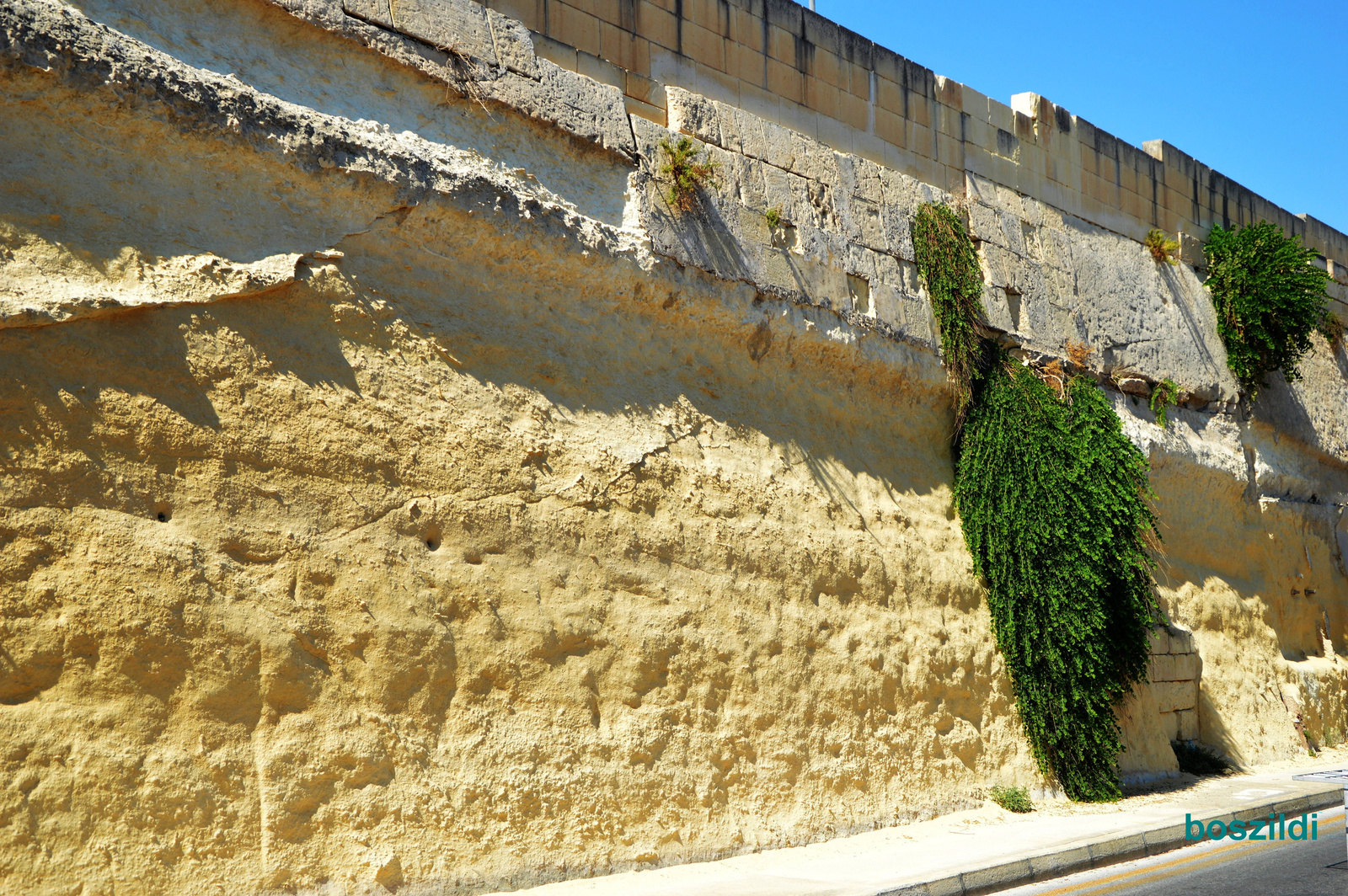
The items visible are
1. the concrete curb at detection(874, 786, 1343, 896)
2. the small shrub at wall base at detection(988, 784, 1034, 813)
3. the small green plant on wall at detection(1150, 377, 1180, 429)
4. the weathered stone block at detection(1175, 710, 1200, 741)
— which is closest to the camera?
the concrete curb at detection(874, 786, 1343, 896)

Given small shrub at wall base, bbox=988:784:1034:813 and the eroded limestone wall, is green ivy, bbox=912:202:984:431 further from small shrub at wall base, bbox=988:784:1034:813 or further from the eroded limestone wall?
small shrub at wall base, bbox=988:784:1034:813

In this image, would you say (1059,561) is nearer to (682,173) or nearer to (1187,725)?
(1187,725)

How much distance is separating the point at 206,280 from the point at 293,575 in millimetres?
1384

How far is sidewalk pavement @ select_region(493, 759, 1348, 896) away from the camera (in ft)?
17.1

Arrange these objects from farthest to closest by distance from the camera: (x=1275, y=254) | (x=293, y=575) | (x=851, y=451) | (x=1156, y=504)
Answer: (x=1275, y=254)
(x=1156, y=504)
(x=851, y=451)
(x=293, y=575)

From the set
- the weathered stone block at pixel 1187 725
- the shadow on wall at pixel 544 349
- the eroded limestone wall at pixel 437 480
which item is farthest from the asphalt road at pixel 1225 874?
the shadow on wall at pixel 544 349

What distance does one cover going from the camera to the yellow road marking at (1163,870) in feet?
18.4

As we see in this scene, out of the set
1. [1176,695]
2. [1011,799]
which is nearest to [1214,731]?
[1176,695]

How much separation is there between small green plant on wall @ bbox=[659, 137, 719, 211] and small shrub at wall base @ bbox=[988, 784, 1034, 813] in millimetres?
4550

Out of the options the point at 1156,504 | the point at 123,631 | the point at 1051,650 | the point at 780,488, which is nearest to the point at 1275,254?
the point at 1156,504

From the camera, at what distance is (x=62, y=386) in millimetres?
4277

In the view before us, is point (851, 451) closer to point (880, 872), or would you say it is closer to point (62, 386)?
point (880, 872)

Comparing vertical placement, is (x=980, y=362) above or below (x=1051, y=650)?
above

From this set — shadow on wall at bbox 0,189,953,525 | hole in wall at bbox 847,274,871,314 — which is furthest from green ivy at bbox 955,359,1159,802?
hole in wall at bbox 847,274,871,314
